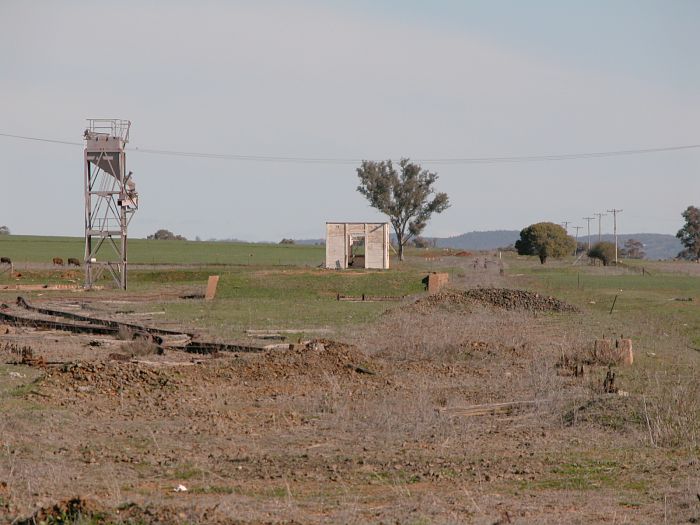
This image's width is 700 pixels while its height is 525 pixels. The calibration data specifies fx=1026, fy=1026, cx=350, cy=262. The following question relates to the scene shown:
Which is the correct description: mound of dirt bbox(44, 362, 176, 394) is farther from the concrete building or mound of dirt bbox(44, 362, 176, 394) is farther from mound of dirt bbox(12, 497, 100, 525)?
the concrete building

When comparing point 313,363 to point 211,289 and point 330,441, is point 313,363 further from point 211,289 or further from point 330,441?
point 211,289

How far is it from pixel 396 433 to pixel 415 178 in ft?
322

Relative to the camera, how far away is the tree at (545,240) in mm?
114500

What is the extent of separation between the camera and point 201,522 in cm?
768

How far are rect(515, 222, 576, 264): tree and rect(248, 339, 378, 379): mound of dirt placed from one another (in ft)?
318

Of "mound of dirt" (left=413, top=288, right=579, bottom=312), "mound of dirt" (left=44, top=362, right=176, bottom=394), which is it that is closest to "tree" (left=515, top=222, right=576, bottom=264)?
"mound of dirt" (left=413, top=288, right=579, bottom=312)

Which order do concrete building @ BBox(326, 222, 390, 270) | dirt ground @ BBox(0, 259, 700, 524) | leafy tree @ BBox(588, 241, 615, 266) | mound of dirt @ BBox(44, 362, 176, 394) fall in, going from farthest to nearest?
leafy tree @ BBox(588, 241, 615, 266) → concrete building @ BBox(326, 222, 390, 270) → mound of dirt @ BBox(44, 362, 176, 394) → dirt ground @ BBox(0, 259, 700, 524)

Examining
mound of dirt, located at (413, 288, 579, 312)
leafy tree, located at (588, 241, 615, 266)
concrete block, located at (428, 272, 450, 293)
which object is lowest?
mound of dirt, located at (413, 288, 579, 312)

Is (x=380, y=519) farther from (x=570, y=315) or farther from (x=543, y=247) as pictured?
(x=543, y=247)

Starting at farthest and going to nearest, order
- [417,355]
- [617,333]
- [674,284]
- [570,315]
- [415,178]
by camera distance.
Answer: [415,178] < [674,284] < [570,315] < [617,333] < [417,355]

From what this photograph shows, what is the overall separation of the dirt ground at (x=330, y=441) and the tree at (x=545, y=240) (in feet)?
311

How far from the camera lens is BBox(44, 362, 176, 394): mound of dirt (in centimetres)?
1581

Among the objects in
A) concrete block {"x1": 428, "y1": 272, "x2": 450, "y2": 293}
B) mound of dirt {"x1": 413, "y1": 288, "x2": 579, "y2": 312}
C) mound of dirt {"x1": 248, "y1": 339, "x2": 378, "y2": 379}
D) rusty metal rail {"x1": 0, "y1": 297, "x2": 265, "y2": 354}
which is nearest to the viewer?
mound of dirt {"x1": 248, "y1": 339, "x2": 378, "y2": 379}

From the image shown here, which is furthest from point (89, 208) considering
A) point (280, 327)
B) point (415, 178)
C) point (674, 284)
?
point (415, 178)
